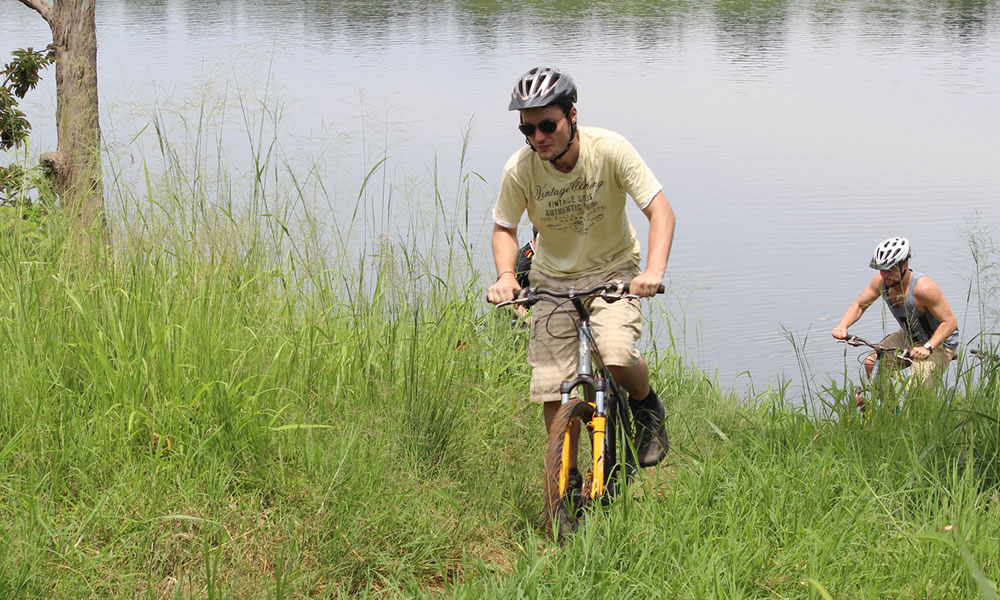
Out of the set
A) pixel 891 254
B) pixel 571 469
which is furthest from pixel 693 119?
pixel 571 469

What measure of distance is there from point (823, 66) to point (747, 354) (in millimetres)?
15456

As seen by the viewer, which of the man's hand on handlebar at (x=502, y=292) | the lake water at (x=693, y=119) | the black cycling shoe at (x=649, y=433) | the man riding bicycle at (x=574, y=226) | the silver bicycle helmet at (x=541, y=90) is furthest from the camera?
the lake water at (x=693, y=119)

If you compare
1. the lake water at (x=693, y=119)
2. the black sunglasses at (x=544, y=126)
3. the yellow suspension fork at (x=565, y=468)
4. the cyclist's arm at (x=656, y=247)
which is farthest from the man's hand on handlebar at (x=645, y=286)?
the lake water at (x=693, y=119)

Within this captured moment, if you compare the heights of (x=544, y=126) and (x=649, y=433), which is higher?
(x=544, y=126)

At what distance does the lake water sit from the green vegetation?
0.80 metres

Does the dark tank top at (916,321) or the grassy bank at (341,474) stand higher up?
the grassy bank at (341,474)

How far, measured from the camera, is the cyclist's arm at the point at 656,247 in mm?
4340

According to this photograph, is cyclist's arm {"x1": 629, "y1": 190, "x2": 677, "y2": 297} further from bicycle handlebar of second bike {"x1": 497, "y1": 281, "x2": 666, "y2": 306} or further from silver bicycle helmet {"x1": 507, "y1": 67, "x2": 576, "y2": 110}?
silver bicycle helmet {"x1": 507, "y1": 67, "x2": 576, "y2": 110}

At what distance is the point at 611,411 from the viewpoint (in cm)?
471

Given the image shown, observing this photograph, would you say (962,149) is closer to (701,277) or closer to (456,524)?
(701,277)

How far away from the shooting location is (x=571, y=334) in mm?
4973

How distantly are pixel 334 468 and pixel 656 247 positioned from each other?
1581mm

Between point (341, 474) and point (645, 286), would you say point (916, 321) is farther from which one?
point (341, 474)

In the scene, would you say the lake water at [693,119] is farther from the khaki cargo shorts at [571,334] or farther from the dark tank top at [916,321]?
the khaki cargo shorts at [571,334]
